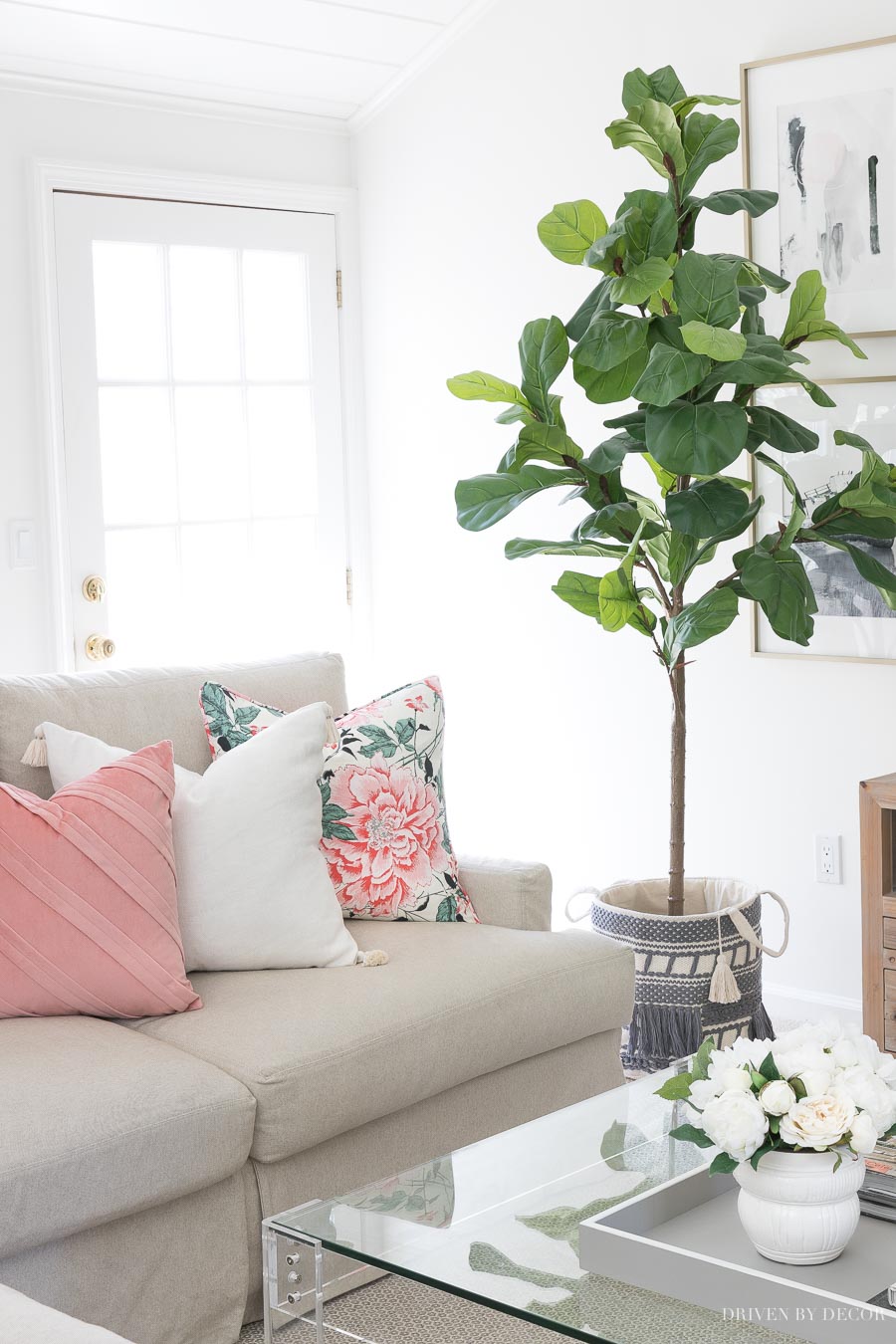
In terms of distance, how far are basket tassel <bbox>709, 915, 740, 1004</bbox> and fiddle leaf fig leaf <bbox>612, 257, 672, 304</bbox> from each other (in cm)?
120

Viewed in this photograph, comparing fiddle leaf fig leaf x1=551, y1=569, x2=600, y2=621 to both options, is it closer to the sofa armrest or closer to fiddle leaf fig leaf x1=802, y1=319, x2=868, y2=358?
the sofa armrest

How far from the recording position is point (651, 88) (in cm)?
286

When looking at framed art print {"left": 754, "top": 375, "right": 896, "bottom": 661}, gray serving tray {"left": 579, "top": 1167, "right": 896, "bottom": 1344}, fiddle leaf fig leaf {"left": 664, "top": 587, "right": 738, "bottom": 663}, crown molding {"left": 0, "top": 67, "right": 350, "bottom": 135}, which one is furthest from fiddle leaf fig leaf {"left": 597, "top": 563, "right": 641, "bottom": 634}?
crown molding {"left": 0, "top": 67, "right": 350, "bottom": 135}

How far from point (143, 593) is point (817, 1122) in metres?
2.87

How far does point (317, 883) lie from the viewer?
257 cm

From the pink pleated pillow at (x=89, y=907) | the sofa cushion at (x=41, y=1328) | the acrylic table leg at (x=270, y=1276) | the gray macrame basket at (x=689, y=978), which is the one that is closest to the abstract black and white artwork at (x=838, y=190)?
the gray macrame basket at (x=689, y=978)

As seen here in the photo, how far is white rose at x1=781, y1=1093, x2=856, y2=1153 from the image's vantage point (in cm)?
152

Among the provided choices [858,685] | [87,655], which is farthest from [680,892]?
[87,655]

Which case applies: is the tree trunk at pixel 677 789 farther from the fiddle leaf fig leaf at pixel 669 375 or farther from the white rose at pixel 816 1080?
the white rose at pixel 816 1080

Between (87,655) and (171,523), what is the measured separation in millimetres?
443

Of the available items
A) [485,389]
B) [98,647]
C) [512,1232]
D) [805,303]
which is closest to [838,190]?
[805,303]

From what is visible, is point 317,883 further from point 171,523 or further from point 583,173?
point 583,173

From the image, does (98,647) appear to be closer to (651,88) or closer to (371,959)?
(371,959)

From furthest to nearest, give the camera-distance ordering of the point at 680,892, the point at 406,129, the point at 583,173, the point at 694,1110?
the point at 406,129 → the point at 583,173 → the point at 680,892 → the point at 694,1110
